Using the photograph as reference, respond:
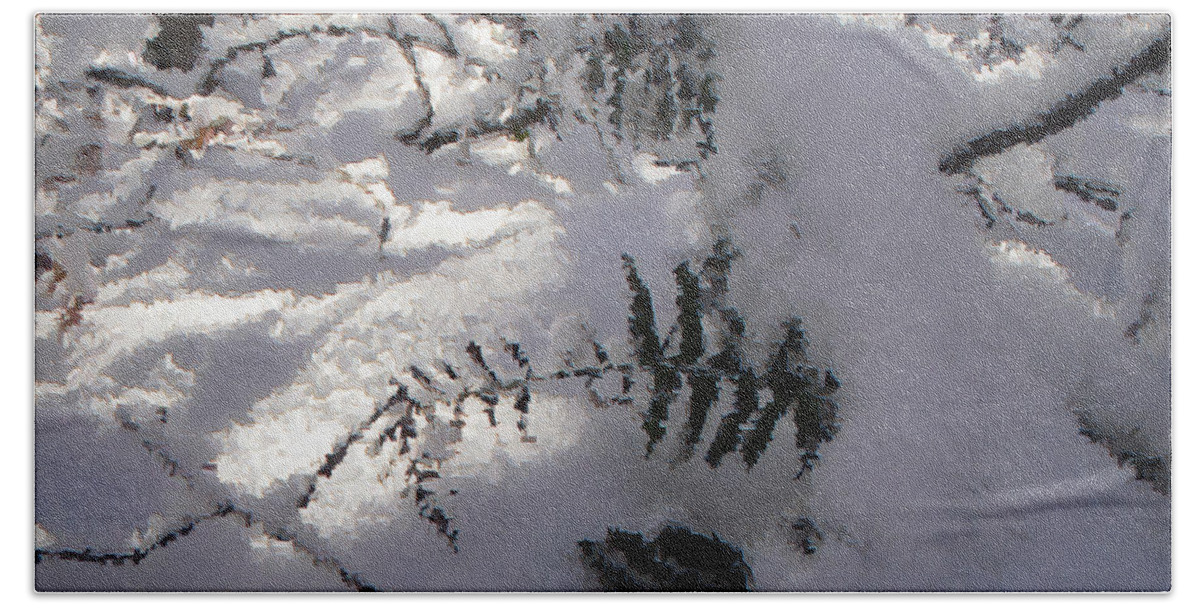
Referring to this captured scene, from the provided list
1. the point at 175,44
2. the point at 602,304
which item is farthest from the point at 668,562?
the point at 175,44

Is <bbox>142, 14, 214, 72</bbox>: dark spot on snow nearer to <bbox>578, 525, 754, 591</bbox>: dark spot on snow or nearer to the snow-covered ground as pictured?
the snow-covered ground

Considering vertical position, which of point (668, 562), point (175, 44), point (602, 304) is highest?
point (175, 44)

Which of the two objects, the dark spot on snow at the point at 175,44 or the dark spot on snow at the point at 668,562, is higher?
the dark spot on snow at the point at 175,44

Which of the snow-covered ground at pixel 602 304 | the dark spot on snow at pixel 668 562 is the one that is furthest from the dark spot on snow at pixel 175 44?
the dark spot on snow at pixel 668 562

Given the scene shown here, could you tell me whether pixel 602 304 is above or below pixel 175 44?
below

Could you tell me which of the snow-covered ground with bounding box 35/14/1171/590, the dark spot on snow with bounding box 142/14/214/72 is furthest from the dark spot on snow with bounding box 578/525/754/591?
the dark spot on snow with bounding box 142/14/214/72

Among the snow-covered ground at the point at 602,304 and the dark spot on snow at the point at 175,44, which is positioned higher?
the dark spot on snow at the point at 175,44

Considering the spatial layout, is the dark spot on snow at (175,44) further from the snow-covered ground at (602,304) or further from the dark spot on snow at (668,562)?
the dark spot on snow at (668,562)

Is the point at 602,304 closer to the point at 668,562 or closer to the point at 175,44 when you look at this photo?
the point at 668,562

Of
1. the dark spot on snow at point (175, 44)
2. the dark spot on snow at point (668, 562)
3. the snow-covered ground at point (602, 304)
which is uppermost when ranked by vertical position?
the dark spot on snow at point (175, 44)

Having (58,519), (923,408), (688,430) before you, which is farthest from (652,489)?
(58,519)
